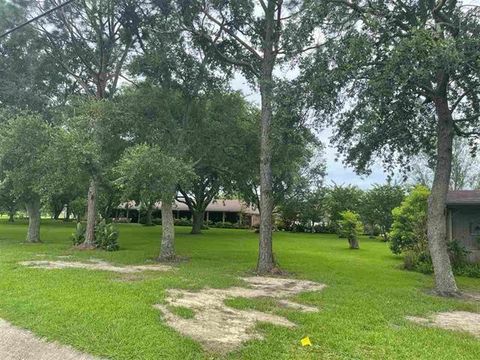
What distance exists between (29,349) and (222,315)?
2.83 m

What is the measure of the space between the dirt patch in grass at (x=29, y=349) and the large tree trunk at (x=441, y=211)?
8154 mm

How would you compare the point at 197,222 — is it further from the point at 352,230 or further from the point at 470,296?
the point at 470,296

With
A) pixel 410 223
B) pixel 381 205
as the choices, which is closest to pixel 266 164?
pixel 410 223

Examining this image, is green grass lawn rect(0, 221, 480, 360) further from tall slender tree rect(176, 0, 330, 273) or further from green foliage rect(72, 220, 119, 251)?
green foliage rect(72, 220, 119, 251)

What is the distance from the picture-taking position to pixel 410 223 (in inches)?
687

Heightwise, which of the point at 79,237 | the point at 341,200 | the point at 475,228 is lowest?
the point at 79,237

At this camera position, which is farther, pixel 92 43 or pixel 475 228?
pixel 92 43

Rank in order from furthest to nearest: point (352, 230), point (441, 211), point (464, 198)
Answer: point (352, 230) < point (464, 198) < point (441, 211)

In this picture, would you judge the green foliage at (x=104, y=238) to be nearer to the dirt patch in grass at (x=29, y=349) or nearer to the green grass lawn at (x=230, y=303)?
the green grass lawn at (x=230, y=303)

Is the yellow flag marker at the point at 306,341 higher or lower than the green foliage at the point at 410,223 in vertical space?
lower

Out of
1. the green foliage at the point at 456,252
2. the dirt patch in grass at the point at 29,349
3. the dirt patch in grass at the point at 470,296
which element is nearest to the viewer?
the dirt patch in grass at the point at 29,349

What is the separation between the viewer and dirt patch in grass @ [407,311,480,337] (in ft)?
21.5

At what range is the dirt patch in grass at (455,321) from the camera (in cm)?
657

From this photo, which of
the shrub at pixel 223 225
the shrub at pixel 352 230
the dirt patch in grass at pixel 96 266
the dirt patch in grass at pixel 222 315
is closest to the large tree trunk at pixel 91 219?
the dirt patch in grass at pixel 96 266
